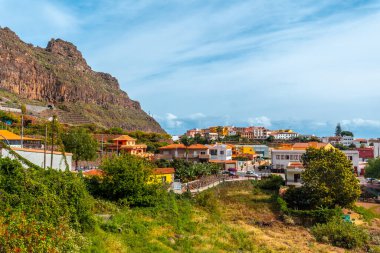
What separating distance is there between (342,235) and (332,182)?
1039cm

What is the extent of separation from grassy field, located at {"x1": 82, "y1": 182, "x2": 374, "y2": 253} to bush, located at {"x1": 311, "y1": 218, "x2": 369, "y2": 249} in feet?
2.89

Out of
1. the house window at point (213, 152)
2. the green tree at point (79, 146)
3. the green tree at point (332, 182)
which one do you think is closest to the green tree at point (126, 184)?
the green tree at point (332, 182)

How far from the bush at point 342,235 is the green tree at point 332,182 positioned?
7116 millimetres

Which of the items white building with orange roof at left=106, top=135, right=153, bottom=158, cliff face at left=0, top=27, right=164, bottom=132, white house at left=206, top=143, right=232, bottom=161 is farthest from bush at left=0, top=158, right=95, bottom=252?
cliff face at left=0, top=27, right=164, bottom=132

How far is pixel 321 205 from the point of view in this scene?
3366 cm

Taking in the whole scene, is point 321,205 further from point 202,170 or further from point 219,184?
point 202,170

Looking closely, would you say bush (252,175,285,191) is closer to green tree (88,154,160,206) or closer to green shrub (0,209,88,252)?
green tree (88,154,160,206)

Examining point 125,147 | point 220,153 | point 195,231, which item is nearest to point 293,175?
point 220,153

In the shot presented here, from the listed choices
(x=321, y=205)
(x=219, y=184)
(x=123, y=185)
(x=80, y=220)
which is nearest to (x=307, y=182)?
(x=321, y=205)

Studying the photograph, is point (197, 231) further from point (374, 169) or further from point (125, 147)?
point (125, 147)

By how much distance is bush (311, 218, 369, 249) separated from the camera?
1001 inches

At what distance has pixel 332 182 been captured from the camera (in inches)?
1401

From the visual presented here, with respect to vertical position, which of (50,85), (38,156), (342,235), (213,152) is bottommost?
(342,235)

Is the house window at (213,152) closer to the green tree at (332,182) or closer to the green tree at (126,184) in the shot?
the green tree at (332,182)
